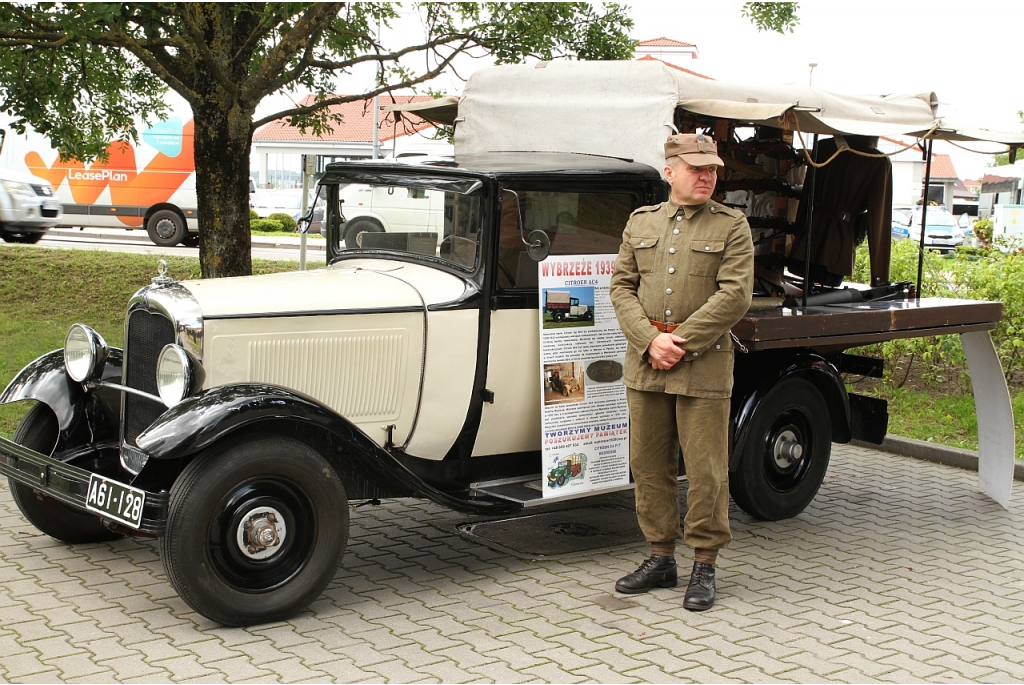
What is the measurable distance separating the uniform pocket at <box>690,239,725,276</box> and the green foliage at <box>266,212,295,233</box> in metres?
25.7

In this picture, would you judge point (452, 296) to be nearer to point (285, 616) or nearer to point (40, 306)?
point (285, 616)

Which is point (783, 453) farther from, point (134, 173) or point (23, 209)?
point (134, 173)

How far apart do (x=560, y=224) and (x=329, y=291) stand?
1.25 meters

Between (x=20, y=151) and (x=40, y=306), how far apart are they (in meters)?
11.8

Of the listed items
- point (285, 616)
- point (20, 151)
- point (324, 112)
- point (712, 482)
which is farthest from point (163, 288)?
point (20, 151)

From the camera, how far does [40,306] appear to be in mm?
11773

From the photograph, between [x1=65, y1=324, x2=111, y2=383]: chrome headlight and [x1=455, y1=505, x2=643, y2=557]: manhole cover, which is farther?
[x1=455, y1=505, x2=643, y2=557]: manhole cover

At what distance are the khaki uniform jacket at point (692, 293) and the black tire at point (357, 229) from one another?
4.91ft

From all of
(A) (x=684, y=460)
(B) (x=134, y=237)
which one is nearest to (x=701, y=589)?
(A) (x=684, y=460)

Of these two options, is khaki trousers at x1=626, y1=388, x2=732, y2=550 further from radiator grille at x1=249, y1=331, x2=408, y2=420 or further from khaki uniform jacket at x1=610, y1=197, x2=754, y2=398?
radiator grille at x1=249, y1=331, x2=408, y2=420

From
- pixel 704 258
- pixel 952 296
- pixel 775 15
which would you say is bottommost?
pixel 952 296

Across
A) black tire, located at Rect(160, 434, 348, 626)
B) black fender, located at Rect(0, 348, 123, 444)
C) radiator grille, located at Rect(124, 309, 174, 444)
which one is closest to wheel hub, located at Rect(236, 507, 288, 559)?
black tire, located at Rect(160, 434, 348, 626)

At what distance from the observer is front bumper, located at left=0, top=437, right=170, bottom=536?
4051 millimetres

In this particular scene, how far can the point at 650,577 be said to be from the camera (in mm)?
4816
